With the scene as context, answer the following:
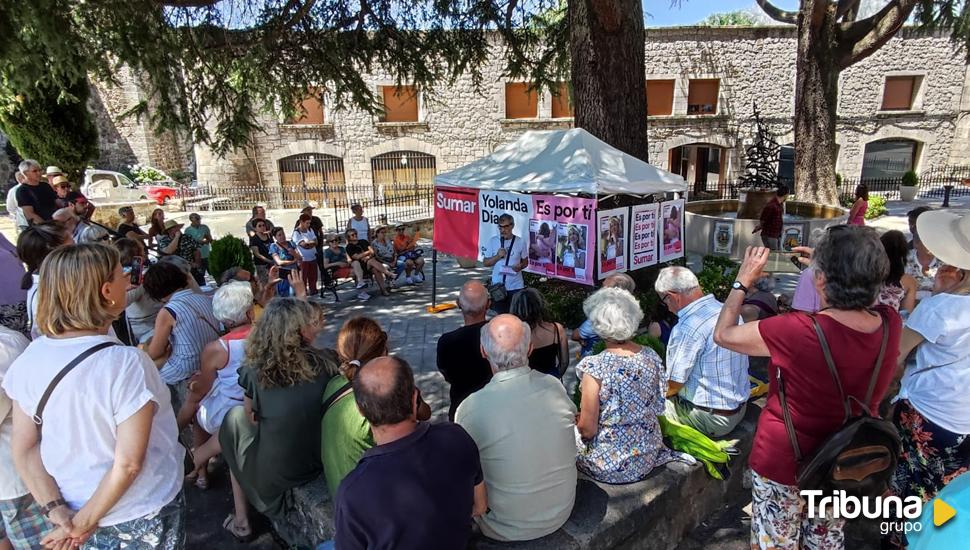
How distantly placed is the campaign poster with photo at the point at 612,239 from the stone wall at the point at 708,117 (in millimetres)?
16922

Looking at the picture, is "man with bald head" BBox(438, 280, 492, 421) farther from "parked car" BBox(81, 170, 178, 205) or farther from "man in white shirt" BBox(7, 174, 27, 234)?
"parked car" BBox(81, 170, 178, 205)

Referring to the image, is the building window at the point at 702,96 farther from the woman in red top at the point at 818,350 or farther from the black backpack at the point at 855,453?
the black backpack at the point at 855,453

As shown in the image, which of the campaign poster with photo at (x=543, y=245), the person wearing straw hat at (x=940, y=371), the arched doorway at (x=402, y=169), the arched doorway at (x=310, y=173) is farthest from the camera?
the arched doorway at (x=402, y=169)

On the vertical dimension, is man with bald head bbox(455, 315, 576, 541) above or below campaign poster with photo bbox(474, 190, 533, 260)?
below

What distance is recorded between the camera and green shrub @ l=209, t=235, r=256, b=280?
22.1 feet

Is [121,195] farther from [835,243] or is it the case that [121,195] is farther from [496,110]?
[835,243]

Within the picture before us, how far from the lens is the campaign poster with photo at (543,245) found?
17.3ft

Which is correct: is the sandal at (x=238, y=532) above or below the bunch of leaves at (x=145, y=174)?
below

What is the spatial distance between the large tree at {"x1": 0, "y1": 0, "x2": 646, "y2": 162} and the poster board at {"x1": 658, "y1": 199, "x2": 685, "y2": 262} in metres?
1.19

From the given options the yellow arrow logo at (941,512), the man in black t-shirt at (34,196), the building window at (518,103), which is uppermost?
the building window at (518,103)

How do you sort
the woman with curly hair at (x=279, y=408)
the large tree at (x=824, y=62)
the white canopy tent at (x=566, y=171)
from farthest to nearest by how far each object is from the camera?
the large tree at (x=824, y=62) < the white canopy tent at (x=566, y=171) < the woman with curly hair at (x=279, y=408)

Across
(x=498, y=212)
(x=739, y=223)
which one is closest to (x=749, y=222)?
(x=739, y=223)
